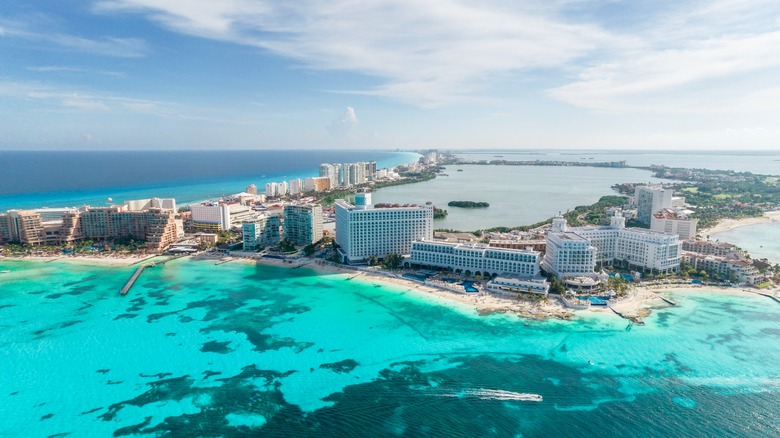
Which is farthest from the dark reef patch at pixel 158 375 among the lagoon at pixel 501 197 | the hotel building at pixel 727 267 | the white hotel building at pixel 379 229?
the lagoon at pixel 501 197

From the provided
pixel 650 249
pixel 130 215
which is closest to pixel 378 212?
pixel 650 249

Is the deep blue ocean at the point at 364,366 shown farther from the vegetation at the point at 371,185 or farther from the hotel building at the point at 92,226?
the vegetation at the point at 371,185

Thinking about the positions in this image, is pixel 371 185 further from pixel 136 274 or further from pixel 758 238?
pixel 758 238

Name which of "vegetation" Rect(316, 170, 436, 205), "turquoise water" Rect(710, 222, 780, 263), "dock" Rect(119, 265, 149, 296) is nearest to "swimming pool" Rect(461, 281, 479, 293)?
"dock" Rect(119, 265, 149, 296)

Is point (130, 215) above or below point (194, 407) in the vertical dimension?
above

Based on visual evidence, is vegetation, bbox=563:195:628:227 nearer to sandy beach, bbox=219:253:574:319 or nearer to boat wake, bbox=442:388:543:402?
sandy beach, bbox=219:253:574:319

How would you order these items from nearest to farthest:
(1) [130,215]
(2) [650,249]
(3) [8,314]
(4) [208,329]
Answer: (4) [208,329]
(3) [8,314]
(2) [650,249]
(1) [130,215]

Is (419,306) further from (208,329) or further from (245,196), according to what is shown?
(245,196)

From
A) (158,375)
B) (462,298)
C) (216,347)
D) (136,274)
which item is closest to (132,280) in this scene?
(136,274)
